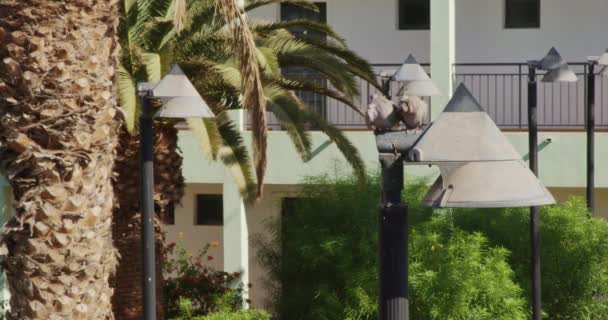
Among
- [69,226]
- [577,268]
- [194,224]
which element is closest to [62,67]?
[69,226]

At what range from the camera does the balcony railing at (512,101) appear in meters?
22.9

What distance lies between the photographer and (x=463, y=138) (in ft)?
19.2

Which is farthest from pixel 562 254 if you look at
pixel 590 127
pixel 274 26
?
pixel 274 26

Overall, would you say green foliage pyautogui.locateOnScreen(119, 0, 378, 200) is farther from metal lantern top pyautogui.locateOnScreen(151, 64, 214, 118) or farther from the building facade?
the building facade

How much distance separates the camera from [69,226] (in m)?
Result: 10.9

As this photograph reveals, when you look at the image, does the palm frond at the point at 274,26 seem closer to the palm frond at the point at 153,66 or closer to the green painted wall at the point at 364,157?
the palm frond at the point at 153,66

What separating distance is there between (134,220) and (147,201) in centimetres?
510

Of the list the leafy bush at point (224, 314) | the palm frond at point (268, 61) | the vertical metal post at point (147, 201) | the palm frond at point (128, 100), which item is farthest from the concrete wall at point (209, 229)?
the vertical metal post at point (147, 201)

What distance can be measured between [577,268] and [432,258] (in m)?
2.23

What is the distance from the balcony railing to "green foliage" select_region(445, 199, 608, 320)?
5.21 m

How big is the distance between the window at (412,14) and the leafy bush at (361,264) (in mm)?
6590

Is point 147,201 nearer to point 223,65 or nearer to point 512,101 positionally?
point 223,65

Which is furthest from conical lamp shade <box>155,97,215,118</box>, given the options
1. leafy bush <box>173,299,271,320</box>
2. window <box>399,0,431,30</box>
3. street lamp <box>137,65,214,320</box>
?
window <box>399,0,431,30</box>

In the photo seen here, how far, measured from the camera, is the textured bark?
1617 cm
